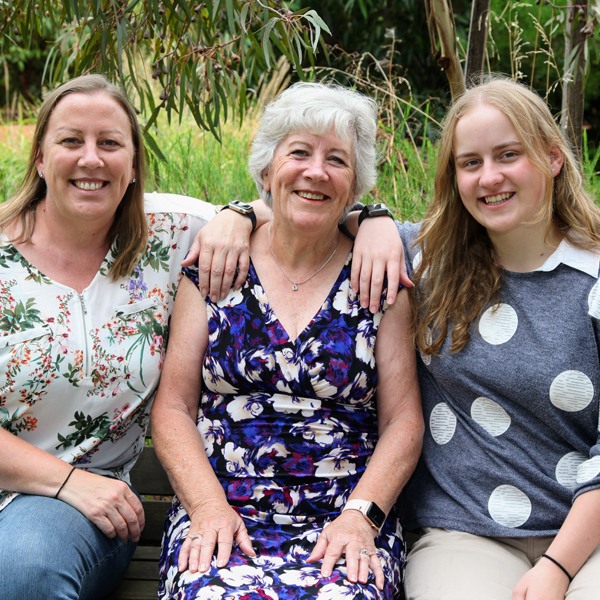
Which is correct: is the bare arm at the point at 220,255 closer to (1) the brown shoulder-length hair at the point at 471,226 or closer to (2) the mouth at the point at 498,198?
(1) the brown shoulder-length hair at the point at 471,226

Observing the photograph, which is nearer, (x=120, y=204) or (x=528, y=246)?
(x=528, y=246)

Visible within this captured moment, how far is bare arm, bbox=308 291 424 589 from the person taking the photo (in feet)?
6.02

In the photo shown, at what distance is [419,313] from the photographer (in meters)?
2.18

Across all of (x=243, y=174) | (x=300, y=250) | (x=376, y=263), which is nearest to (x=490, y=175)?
(x=376, y=263)

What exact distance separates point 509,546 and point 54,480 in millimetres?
1336

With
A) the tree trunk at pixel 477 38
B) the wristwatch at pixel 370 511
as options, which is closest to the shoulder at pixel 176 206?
the wristwatch at pixel 370 511

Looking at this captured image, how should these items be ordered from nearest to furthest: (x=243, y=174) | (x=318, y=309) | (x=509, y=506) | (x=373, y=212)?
(x=509, y=506) < (x=318, y=309) < (x=373, y=212) < (x=243, y=174)

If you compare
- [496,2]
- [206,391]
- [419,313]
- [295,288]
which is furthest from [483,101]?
[496,2]

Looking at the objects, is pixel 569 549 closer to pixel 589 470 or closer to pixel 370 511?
pixel 589 470

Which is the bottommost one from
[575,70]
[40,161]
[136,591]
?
[136,591]

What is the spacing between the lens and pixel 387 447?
204 cm

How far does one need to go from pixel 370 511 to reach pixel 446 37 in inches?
77.8

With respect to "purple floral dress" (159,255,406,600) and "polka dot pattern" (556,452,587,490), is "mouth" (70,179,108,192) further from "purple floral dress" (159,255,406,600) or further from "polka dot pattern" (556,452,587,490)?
"polka dot pattern" (556,452,587,490)

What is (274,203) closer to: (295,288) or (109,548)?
(295,288)
